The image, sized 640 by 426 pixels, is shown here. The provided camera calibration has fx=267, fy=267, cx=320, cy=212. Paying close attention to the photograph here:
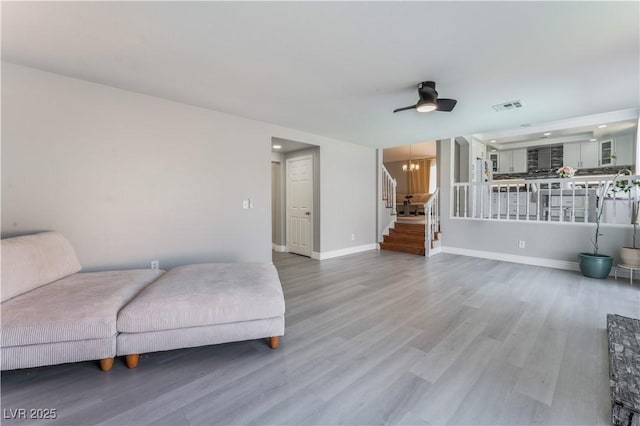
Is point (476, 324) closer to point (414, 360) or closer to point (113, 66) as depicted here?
point (414, 360)

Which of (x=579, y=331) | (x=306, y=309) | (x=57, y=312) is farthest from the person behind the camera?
(x=306, y=309)

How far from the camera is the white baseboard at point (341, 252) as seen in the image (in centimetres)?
546

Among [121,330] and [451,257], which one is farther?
[451,257]

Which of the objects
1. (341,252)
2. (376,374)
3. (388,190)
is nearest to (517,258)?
(388,190)

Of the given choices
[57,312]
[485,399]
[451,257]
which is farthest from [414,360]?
[451,257]

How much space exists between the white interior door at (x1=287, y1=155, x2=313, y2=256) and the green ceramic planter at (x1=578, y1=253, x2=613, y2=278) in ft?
15.0

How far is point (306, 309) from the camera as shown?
2908 mm

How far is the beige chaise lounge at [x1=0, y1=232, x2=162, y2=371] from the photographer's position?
1.62 meters

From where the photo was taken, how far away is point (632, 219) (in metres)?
4.07

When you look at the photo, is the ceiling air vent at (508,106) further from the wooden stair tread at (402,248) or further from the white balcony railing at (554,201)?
the wooden stair tread at (402,248)

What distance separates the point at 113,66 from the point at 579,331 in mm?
5046

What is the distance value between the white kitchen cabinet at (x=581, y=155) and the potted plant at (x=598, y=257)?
3441 mm

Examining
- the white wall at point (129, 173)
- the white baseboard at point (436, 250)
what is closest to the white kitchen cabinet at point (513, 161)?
the white baseboard at point (436, 250)

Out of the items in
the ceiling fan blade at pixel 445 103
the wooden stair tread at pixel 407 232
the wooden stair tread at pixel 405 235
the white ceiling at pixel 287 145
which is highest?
the white ceiling at pixel 287 145
